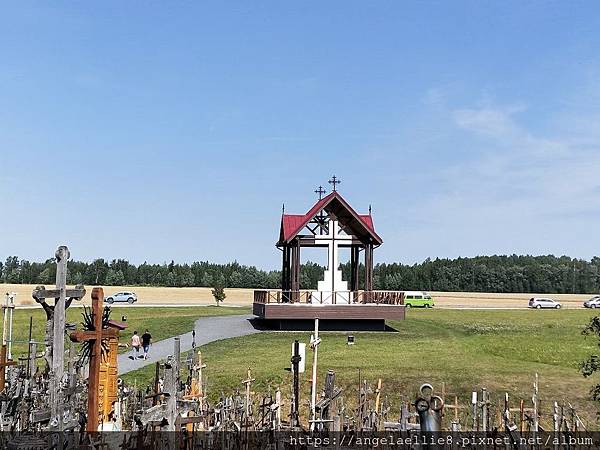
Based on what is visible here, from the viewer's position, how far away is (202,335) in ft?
101

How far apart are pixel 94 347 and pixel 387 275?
11404 cm

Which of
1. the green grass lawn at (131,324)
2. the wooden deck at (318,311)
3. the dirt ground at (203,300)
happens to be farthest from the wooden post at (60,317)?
the dirt ground at (203,300)

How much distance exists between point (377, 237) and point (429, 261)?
109150 millimetres

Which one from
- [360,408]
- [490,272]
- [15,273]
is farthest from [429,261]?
[360,408]

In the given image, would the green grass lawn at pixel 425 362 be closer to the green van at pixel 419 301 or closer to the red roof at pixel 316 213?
the red roof at pixel 316 213

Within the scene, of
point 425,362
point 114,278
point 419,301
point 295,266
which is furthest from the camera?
point 114,278

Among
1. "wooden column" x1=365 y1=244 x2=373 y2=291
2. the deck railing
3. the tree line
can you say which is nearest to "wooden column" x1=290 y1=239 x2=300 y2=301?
the deck railing

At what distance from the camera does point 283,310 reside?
32.7 m

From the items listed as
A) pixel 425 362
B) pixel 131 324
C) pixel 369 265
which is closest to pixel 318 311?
pixel 369 265

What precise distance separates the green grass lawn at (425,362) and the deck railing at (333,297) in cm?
184

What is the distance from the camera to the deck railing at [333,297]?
33.6 meters

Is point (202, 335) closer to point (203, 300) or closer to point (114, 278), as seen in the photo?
point (203, 300)

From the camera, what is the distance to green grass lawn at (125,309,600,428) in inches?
759

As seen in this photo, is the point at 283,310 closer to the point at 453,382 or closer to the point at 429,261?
the point at 453,382
